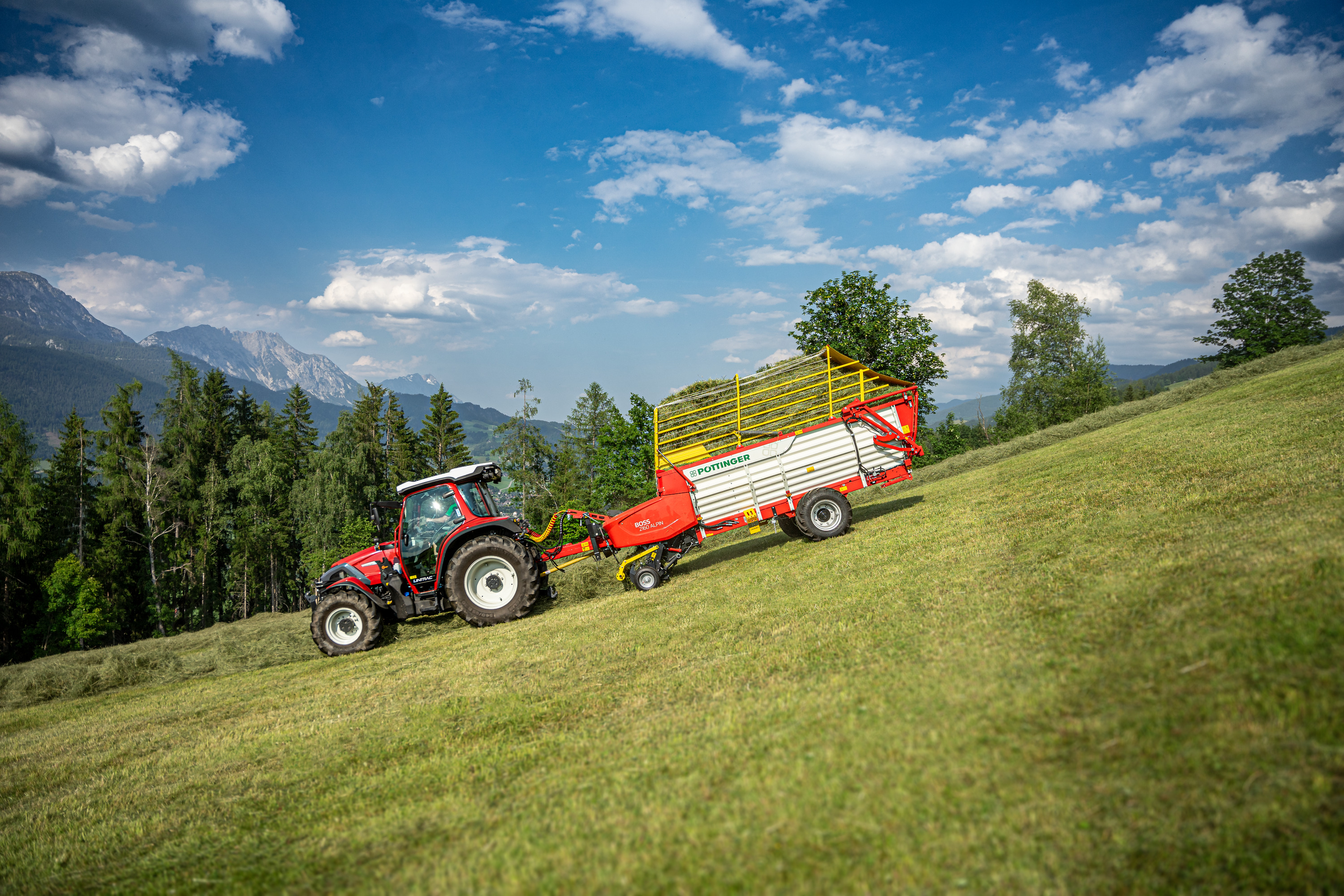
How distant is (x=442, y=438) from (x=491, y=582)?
39.6 metres

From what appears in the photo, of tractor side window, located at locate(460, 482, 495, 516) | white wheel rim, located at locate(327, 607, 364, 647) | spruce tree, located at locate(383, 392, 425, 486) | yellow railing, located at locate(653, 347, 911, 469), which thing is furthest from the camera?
spruce tree, located at locate(383, 392, 425, 486)

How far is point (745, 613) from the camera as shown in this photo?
6910mm

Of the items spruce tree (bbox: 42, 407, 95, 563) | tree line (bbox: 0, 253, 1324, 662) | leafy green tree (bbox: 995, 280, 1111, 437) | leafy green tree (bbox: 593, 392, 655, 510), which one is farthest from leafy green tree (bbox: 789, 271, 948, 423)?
spruce tree (bbox: 42, 407, 95, 563)

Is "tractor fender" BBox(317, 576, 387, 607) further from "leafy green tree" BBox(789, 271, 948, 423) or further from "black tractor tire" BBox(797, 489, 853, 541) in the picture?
"leafy green tree" BBox(789, 271, 948, 423)

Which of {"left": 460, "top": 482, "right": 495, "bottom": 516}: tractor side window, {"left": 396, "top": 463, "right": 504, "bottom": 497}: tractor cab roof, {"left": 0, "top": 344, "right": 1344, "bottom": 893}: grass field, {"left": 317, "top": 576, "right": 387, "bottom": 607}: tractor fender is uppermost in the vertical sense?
{"left": 396, "top": 463, "right": 504, "bottom": 497}: tractor cab roof

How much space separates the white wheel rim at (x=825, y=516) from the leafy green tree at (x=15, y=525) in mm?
35234

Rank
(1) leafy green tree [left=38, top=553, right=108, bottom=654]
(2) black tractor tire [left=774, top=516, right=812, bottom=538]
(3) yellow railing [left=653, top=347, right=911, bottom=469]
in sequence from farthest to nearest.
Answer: (1) leafy green tree [left=38, top=553, right=108, bottom=654] → (2) black tractor tire [left=774, top=516, right=812, bottom=538] → (3) yellow railing [left=653, top=347, right=911, bottom=469]

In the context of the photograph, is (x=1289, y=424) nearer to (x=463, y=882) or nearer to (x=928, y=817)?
(x=928, y=817)

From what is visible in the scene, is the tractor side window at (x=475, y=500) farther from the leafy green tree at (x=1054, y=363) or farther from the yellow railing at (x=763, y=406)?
the leafy green tree at (x=1054, y=363)

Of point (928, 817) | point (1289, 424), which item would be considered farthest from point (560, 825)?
point (1289, 424)

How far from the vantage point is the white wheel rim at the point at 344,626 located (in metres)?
10.3

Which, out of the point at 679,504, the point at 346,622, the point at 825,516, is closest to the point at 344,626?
the point at 346,622

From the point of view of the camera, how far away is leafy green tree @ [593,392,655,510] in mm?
39000

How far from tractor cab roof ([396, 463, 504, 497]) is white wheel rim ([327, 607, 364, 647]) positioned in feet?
6.92
